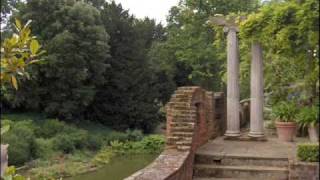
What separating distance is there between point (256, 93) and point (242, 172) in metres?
3.16

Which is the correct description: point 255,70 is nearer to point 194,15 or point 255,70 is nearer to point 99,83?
point 194,15

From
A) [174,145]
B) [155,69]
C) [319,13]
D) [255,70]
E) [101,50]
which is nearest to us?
[319,13]

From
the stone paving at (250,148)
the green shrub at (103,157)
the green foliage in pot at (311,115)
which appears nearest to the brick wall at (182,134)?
the stone paving at (250,148)

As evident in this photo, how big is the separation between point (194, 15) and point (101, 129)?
1038cm

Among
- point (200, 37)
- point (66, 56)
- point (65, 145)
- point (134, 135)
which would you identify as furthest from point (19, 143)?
point (200, 37)

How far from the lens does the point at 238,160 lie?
8508 mm

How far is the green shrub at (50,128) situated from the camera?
91.6ft

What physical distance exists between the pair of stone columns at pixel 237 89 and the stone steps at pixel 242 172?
2638 millimetres

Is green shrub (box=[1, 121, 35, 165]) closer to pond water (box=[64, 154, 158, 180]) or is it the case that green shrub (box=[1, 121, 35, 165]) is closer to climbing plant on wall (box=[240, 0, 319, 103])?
pond water (box=[64, 154, 158, 180])

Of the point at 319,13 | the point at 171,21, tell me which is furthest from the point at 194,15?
the point at 319,13

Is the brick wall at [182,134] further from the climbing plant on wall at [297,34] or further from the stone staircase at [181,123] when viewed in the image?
the climbing plant on wall at [297,34]

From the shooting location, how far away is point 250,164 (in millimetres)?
8445

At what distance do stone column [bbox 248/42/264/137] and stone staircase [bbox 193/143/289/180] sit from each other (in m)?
2.40

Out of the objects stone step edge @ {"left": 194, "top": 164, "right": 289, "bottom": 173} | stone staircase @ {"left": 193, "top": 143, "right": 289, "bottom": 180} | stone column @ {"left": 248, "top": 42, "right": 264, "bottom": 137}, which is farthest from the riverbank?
stone step edge @ {"left": 194, "top": 164, "right": 289, "bottom": 173}
